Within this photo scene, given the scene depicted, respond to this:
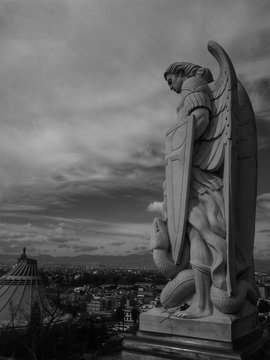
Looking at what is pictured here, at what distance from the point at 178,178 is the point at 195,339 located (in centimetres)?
254

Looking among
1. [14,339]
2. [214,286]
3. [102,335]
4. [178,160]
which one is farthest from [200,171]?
[102,335]

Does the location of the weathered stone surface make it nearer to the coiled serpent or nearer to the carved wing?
the coiled serpent

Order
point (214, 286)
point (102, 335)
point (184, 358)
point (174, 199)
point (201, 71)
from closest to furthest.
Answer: point (184, 358), point (214, 286), point (174, 199), point (201, 71), point (102, 335)

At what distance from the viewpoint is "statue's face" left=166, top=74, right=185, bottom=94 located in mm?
6676

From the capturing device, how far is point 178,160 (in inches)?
235

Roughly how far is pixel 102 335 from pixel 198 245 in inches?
1789

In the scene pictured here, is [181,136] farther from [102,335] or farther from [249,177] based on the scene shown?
[102,335]

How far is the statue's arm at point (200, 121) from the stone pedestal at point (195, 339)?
296 cm

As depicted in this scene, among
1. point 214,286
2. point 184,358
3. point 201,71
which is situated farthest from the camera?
point 201,71

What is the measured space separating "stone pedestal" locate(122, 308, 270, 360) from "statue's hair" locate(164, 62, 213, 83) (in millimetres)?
4258

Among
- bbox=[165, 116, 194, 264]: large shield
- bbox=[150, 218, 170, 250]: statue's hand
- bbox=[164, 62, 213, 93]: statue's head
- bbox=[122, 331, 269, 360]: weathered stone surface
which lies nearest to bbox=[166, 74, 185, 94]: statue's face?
bbox=[164, 62, 213, 93]: statue's head

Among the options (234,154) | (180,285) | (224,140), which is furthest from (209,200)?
(180,285)

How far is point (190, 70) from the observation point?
21.6 ft

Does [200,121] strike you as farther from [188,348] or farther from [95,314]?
[95,314]
